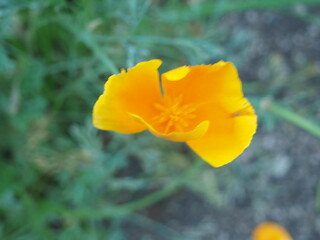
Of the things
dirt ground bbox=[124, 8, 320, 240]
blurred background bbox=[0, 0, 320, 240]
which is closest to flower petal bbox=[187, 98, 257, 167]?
blurred background bbox=[0, 0, 320, 240]

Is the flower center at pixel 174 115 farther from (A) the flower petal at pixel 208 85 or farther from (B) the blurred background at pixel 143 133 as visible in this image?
(B) the blurred background at pixel 143 133

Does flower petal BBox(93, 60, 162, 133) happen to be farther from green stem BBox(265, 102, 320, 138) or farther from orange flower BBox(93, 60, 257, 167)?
green stem BBox(265, 102, 320, 138)

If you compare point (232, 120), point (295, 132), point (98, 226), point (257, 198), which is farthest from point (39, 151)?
point (295, 132)

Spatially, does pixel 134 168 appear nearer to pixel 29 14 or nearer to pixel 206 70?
pixel 29 14

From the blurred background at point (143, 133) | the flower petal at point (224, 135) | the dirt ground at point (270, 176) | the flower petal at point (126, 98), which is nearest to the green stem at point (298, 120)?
the blurred background at point (143, 133)

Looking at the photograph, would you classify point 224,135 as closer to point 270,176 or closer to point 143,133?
point 143,133

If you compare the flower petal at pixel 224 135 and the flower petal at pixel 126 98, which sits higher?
the flower petal at pixel 126 98

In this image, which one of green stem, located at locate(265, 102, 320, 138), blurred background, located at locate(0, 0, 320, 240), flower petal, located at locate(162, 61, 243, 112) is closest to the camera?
flower petal, located at locate(162, 61, 243, 112)
